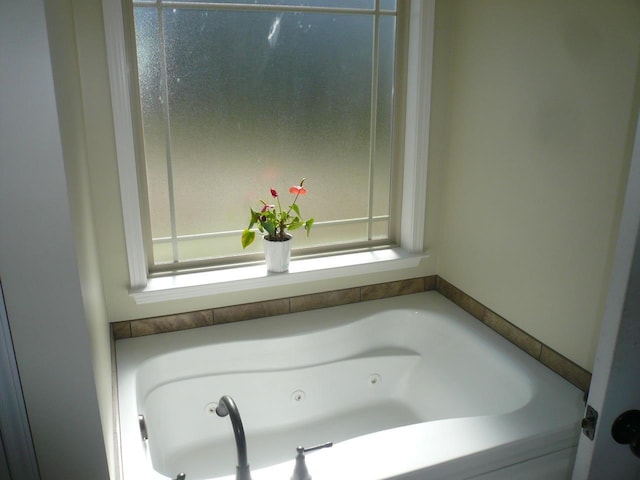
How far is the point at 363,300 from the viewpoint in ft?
8.21

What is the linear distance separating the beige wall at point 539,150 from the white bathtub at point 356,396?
0.23 meters

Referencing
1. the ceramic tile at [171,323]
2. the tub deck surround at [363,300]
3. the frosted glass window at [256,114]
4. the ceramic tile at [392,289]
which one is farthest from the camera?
the ceramic tile at [392,289]

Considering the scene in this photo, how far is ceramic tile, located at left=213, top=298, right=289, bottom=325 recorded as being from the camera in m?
2.26

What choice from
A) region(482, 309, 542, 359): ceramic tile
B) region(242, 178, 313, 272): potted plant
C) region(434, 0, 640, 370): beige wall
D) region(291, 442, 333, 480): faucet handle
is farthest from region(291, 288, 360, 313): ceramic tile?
region(291, 442, 333, 480): faucet handle

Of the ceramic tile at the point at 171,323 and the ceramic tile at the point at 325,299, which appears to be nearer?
the ceramic tile at the point at 171,323

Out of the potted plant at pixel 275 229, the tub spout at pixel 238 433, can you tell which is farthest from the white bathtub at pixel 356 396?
the potted plant at pixel 275 229

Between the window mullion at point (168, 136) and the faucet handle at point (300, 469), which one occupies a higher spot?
the window mullion at point (168, 136)

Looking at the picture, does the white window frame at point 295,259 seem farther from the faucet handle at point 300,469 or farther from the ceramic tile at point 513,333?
the faucet handle at point 300,469

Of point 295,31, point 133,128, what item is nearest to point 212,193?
point 133,128

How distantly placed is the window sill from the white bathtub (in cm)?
18

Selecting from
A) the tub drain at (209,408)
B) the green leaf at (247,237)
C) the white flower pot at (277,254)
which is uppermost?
the green leaf at (247,237)

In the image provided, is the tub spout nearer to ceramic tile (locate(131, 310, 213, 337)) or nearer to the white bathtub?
the white bathtub

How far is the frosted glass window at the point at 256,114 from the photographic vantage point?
2.04m

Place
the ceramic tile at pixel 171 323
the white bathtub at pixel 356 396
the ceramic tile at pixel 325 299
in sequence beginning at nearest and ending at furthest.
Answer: the white bathtub at pixel 356 396
the ceramic tile at pixel 171 323
the ceramic tile at pixel 325 299
